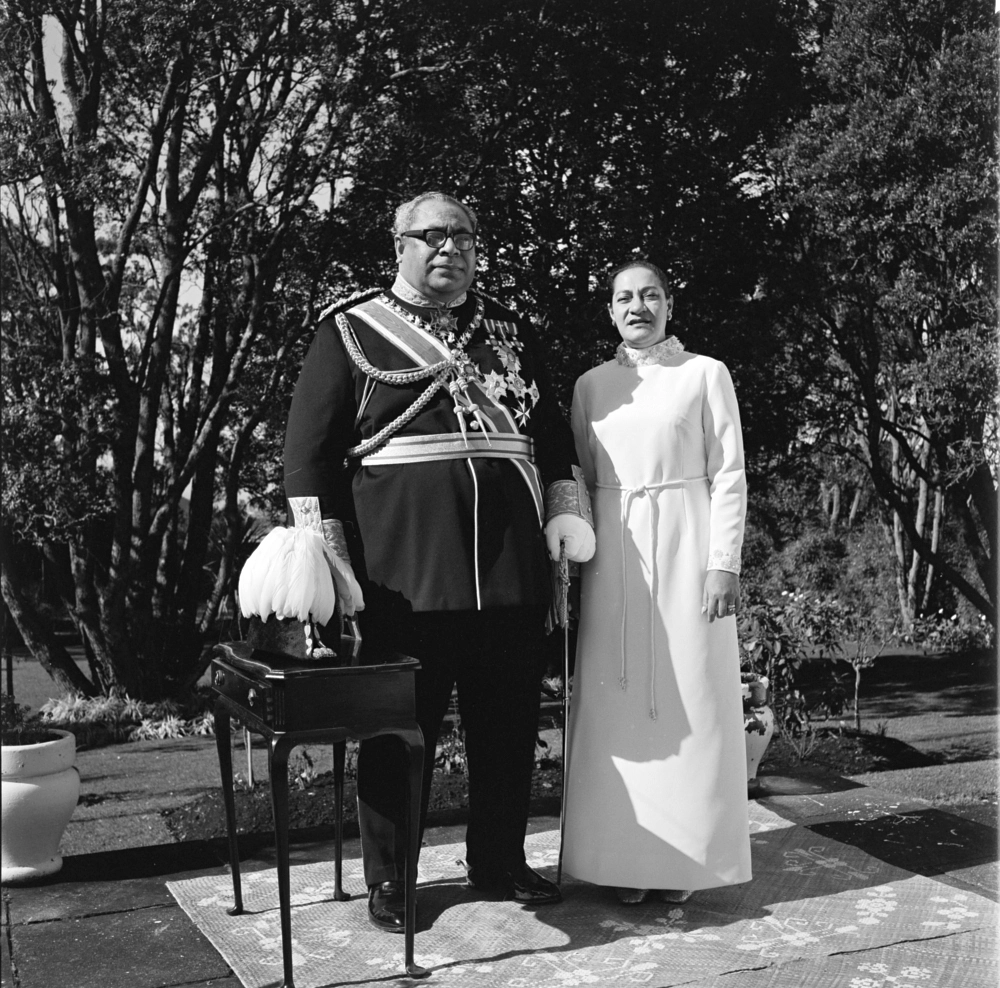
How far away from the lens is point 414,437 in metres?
3.03

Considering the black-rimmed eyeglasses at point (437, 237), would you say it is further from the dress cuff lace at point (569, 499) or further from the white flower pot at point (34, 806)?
the white flower pot at point (34, 806)

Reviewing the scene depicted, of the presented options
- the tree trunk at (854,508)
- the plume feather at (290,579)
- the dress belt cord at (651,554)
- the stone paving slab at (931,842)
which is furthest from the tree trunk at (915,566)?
the plume feather at (290,579)

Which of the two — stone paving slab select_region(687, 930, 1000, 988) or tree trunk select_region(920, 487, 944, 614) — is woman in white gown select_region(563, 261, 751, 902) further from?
tree trunk select_region(920, 487, 944, 614)

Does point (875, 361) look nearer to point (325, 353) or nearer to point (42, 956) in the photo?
point (325, 353)

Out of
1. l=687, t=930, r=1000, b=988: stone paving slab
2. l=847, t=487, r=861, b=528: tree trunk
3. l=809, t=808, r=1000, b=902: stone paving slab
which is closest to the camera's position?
l=687, t=930, r=1000, b=988: stone paving slab

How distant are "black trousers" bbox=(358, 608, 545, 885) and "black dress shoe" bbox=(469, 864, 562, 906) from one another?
0.02 m

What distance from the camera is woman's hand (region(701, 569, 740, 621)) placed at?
309cm

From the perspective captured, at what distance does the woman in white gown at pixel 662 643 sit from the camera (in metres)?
3.13

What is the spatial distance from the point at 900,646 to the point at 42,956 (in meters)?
16.5

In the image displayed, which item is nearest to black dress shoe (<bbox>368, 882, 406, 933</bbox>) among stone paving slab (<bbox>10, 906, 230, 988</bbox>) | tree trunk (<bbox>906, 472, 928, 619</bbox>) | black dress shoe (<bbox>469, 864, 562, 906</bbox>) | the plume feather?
black dress shoe (<bbox>469, 864, 562, 906</bbox>)

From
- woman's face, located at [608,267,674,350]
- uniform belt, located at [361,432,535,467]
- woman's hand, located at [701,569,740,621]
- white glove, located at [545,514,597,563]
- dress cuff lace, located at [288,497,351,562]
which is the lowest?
woman's hand, located at [701,569,740,621]

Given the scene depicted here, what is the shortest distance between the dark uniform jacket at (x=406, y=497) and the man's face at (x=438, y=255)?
198 mm

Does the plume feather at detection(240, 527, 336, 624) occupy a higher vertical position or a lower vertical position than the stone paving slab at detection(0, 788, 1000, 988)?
higher

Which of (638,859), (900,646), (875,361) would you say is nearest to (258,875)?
(638,859)
